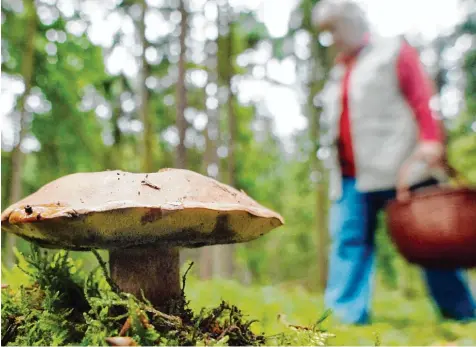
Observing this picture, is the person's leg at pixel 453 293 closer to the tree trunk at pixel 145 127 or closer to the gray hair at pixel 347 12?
the gray hair at pixel 347 12

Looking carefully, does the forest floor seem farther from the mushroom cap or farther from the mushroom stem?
the mushroom cap

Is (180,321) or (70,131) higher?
(70,131)

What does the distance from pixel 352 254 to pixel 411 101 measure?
113cm

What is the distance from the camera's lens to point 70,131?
421cm

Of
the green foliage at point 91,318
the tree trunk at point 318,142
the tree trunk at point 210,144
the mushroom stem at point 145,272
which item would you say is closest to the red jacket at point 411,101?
the tree trunk at point 210,144

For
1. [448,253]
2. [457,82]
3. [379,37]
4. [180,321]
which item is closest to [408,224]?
[448,253]

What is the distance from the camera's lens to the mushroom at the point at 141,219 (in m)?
0.95

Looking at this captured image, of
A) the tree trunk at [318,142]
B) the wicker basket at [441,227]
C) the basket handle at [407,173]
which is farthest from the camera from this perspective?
the tree trunk at [318,142]

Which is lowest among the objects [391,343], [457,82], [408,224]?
[391,343]

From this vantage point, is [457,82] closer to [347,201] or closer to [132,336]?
[347,201]

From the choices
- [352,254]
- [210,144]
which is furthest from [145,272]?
[210,144]

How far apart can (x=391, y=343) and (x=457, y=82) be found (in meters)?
12.1

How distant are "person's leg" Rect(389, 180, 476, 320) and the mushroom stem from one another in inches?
98.1

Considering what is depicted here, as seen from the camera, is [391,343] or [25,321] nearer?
[25,321]
